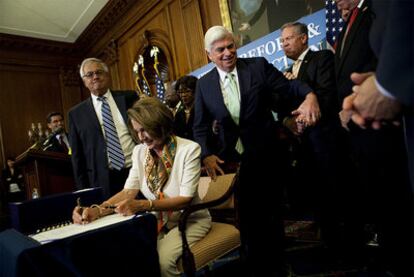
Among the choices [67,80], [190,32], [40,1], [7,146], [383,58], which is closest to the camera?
[383,58]

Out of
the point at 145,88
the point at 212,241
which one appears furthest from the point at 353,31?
the point at 145,88

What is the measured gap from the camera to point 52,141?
13.8ft

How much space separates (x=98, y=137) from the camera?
2582 mm

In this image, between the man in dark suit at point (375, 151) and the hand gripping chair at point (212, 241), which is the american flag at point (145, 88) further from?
the man in dark suit at point (375, 151)

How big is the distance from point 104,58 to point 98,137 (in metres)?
6.14

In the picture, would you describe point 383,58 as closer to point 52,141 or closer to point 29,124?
point 52,141

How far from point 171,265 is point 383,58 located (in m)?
1.20

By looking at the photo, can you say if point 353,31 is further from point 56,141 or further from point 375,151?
point 56,141

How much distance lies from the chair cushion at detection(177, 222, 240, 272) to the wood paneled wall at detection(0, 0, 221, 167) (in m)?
3.86

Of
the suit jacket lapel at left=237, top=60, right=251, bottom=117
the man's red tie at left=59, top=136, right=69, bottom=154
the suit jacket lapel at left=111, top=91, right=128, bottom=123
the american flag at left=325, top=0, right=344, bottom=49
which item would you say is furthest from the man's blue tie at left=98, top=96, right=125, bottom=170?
the american flag at left=325, top=0, right=344, bottom=49

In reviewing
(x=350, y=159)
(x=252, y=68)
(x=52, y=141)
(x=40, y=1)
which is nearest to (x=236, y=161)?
(x=252, y=68)

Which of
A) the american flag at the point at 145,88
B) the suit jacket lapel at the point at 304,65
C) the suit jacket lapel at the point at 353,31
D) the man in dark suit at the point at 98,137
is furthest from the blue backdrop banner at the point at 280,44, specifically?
the american flag at the point at 145,88

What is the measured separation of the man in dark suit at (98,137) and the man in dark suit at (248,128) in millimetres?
832

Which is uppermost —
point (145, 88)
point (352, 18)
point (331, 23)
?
point (145, 88)
